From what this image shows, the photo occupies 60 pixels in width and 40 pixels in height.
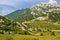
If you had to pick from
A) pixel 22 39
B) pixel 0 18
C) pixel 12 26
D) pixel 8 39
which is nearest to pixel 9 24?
pixel 12 26

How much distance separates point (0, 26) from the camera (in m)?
116

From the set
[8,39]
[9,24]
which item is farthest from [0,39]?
[9,24]

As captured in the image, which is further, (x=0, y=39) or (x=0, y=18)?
(x=0, y=18)

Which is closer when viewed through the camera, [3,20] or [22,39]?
[22,39]

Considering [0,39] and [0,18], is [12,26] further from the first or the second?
[0,39]

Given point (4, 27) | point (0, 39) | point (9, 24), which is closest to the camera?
point (0, 39)

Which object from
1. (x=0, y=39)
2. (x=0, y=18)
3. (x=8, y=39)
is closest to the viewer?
(x=8, y=39)

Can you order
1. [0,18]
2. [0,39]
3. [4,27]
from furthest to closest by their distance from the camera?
[0,18] → [4,27] → [0,39]

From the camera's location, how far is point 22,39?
74.8 metres

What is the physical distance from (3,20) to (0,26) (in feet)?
96.9

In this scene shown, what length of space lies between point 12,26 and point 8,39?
188 ft

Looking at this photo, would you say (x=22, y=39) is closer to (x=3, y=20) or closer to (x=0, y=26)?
(x=0, y=26)

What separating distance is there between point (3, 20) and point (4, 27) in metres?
30.8

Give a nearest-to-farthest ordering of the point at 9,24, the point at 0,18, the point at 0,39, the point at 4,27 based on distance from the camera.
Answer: the point at 0,39
the point at 4,27
the point at 9,24
the point at 0,18
